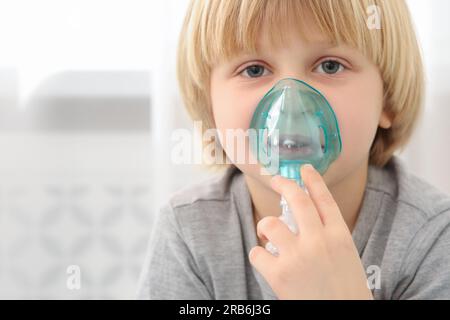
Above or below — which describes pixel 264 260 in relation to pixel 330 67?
below

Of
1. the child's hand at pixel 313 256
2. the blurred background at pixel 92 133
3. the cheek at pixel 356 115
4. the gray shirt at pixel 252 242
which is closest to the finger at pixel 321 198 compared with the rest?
the child's hand at pixel 313 256

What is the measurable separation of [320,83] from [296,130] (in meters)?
0.09

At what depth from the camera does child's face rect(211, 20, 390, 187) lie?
76 centimetres

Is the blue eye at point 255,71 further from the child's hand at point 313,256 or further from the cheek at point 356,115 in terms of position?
the child's hand at point 313,256

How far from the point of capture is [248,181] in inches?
36.9

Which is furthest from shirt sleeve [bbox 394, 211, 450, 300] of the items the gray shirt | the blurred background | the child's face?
the blurred background

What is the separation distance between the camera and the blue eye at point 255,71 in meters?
0.79

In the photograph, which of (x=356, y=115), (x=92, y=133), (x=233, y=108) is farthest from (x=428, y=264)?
(x=92, y=133)

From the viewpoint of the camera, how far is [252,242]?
2.93ft

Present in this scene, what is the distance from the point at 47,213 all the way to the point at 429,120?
841 millimetres

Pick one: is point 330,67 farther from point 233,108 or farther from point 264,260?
point 264,260
